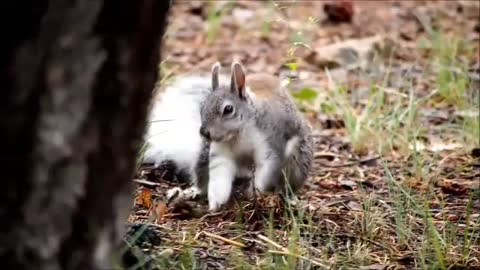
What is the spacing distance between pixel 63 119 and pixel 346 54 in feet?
15.3

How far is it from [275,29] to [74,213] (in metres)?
5.33

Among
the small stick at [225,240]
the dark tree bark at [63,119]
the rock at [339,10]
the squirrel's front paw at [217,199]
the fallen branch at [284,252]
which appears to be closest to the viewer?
the dark tree bark at [63,119]

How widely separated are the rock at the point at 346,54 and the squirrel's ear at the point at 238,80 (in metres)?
2.18

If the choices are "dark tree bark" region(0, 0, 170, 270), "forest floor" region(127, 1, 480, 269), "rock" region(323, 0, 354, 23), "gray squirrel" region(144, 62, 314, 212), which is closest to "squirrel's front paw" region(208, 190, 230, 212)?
"gray squirrel" region(144, 62, 314, 212)

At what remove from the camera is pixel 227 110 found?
3.70 meters

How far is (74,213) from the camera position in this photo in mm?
1544

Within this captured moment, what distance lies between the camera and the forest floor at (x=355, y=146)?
2755mm

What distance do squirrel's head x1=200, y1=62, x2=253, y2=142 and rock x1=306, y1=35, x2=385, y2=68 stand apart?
219cm

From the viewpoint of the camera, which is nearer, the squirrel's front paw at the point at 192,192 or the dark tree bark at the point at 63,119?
the dark tree bark at the point at 63,119

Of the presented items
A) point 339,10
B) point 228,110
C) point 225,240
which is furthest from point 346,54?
point 225,240

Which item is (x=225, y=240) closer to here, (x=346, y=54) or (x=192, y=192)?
(x=192, y=192)

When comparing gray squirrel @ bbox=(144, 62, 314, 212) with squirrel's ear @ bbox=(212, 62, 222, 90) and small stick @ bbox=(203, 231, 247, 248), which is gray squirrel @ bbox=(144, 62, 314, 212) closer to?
squirrel's ear @ bbox=(212, 62, 222, 90)

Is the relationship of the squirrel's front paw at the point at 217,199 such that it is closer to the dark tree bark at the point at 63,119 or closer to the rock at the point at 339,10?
the dark tree bark at the point at 63,119

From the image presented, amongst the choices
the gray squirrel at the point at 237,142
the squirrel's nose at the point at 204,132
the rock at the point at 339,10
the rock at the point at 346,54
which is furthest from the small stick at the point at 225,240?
the rock at the point at 339,10
